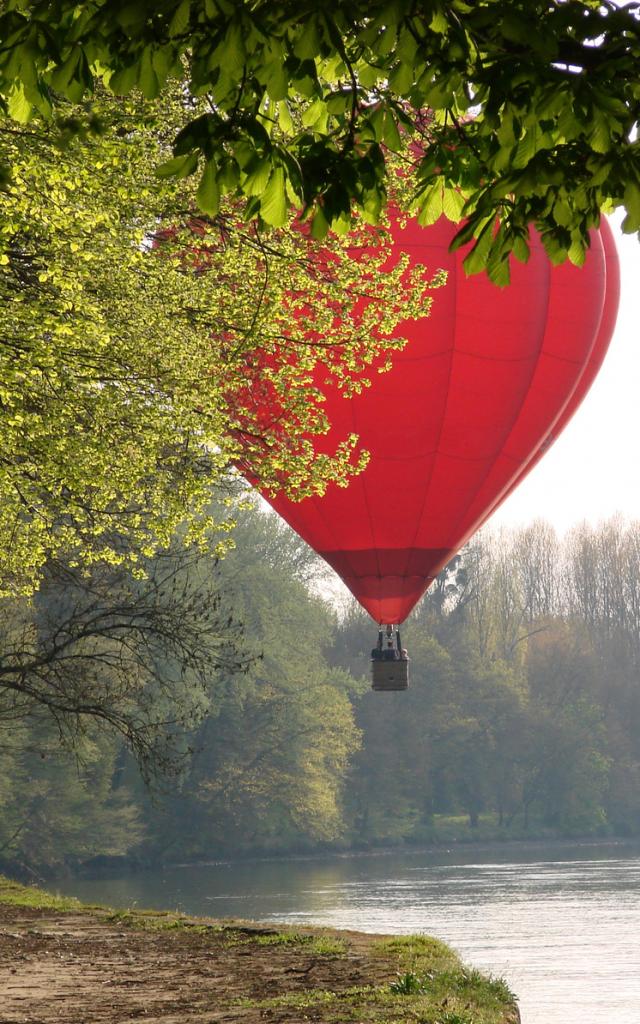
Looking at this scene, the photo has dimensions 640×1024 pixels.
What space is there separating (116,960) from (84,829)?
35.2 m

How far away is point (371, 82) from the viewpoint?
5.93m

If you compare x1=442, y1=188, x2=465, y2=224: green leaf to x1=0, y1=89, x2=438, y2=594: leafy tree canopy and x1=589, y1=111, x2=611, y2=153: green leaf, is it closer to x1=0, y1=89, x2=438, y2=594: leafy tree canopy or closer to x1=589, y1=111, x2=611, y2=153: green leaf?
x1=589, y1=111, x2=611, y2=153: green leaf

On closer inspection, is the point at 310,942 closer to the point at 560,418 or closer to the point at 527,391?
the point at 527,391

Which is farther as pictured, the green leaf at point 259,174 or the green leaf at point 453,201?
the green leaf at point 453,201

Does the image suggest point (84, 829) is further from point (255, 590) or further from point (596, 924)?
point (596, 924)

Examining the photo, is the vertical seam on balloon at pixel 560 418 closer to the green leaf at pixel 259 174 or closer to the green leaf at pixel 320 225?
the green leaf at pixel 320 225

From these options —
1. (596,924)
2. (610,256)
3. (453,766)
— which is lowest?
(596,924)

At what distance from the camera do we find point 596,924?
104 ft

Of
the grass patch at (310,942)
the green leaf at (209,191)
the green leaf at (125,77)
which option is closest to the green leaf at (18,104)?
the green leaf at (125,77)

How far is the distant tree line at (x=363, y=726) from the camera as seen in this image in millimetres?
45719

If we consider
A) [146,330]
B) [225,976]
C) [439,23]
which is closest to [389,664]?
[225,976]

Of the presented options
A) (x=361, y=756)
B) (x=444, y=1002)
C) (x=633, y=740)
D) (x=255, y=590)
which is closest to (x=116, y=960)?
(x=444, y=1002)

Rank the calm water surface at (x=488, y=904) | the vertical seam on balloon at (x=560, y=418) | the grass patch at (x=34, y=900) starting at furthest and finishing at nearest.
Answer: the calm water surface at (x=488, y=904), the vertical seam on balloon at (x=560, y=418), the grass patch at (x=34, y=900)

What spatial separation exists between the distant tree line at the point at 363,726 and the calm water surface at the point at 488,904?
245 centimetres
